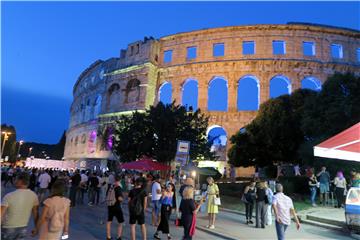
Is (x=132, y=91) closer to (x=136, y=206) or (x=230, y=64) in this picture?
(x=230, y=64)

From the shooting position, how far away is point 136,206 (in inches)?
318

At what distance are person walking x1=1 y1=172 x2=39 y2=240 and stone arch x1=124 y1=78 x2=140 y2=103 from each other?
36575 millimetres

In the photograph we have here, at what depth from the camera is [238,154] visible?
3162 cm

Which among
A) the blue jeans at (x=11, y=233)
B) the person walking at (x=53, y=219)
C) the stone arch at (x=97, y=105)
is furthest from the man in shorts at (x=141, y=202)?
the stone arch at (x=97, y=105)

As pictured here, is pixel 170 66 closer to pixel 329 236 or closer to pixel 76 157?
pixel 76 157

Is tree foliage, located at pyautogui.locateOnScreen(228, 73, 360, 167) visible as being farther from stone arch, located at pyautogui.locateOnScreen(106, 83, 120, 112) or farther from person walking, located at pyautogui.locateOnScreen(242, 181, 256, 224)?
stone arch, located at pyautogui.locateOnScreen(106, 83, 120, 112)

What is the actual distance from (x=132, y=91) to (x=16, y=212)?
126 feet

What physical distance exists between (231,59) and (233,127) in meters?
7.55

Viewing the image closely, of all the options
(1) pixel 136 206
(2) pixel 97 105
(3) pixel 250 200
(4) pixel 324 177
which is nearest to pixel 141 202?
(1) pixel 136 206

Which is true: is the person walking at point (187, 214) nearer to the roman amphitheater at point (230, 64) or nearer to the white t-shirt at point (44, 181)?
the white t-shirt at point (44, 181)

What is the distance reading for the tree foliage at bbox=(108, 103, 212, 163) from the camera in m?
26.1

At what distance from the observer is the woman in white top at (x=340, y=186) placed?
14.3 meters

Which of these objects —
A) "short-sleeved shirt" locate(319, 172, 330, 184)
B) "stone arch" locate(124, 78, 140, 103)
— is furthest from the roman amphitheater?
"short-sleeved shirt" locate(319, 172, 330, 184)

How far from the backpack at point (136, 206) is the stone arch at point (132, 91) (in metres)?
33.8
